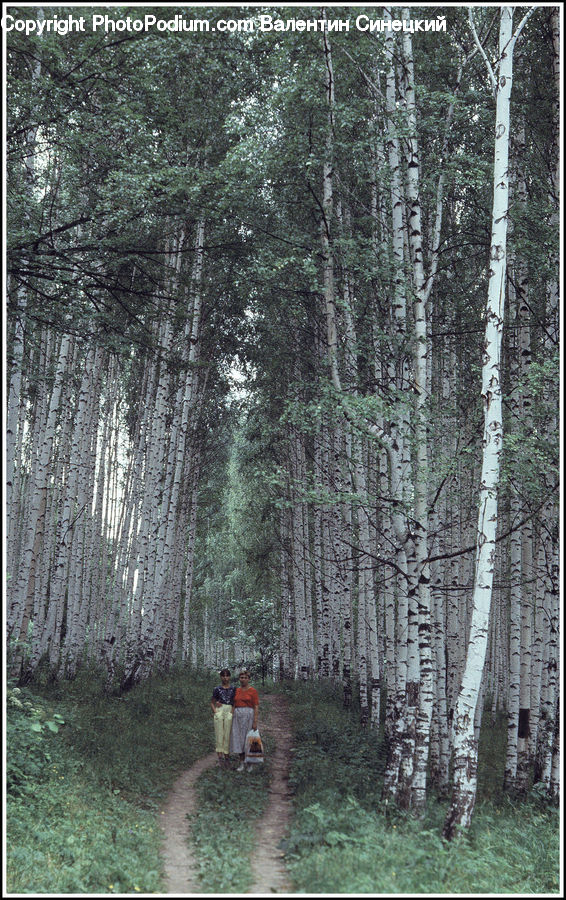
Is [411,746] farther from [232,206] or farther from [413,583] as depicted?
[232,206]

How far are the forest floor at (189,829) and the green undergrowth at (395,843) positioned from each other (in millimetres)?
190

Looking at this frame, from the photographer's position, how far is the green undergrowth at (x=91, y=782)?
21.7 feet

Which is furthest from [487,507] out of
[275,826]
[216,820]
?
[216,820]

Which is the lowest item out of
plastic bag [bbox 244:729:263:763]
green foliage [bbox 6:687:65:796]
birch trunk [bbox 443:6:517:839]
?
plastic bag [bbox 244:729:263:763]

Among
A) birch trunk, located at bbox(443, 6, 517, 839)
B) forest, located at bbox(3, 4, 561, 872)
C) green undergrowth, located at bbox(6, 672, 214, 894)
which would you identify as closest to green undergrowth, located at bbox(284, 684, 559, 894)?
forest, located at bbox(3, 4, 561, 872)

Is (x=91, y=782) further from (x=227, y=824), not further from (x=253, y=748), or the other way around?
(x=253, y=748)

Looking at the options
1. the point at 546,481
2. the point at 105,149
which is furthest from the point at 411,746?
the point at 105,149

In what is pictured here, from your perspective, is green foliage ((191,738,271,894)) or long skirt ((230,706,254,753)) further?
long skirt ((230,706,254,753))

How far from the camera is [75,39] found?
10.2 m

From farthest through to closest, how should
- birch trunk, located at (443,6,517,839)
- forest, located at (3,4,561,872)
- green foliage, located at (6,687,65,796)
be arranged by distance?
forest, located at (3,4,561,872) → green foliage, located at (6,687,65,796) → birch trunk, located at (443,6,517,839)

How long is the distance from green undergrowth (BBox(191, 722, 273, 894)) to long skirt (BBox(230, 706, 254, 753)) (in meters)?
0.40

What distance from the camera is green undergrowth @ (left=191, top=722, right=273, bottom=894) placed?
690 centimetres

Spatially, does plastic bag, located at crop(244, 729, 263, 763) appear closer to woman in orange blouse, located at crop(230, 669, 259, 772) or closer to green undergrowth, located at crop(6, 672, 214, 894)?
woman in orange blouse, located at crop(230, 669, 259, 772)

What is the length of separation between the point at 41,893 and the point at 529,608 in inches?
348
